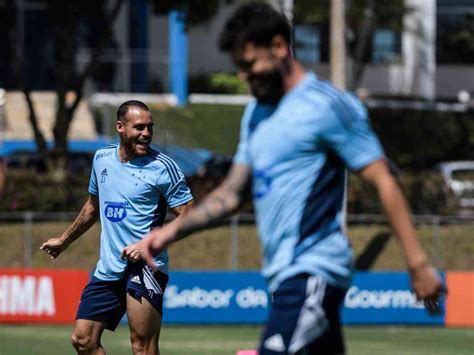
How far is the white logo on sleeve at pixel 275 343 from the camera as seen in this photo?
5543 millimetres

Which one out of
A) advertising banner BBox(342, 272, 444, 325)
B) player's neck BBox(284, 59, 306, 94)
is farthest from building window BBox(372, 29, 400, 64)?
player's neck BBox(284, 59, 306, 94)

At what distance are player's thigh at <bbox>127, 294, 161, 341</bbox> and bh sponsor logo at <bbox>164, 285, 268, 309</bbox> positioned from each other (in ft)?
32.2

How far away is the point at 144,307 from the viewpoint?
27.9 ft

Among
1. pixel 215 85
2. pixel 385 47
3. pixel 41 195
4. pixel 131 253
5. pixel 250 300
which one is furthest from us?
pixel 385 47

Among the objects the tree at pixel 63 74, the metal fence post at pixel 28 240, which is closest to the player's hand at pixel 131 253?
the metal fence post at pixel 28 240

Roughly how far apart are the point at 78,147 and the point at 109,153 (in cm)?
2254

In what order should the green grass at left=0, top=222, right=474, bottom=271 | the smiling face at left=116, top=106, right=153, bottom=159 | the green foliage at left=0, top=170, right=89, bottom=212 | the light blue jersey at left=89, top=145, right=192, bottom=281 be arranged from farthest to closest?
1. the green foliage at left=0, top=170, right=89, bottom=212
2. the green grass at left=0, top=222, right=474, bottom=271
3. the smiling face at left=116, top=106, right=153, bottom=159
4. the light blue jersey at left=89, top=145, right=192, bottom=281

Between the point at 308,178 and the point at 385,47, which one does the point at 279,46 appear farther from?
the point at 385,47

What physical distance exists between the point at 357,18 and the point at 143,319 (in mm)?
29984

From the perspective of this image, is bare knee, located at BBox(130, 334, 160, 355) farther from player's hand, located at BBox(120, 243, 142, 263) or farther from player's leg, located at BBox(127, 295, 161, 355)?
player's hand, located at BBox(120, 243, 142, 263)

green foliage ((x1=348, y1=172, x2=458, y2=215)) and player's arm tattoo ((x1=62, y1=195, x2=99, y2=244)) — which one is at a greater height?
player's arm tattoo ((x1=62, y1=195, x2=99, y2=244))

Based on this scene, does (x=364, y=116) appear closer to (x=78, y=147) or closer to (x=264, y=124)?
(x=264, y=124)

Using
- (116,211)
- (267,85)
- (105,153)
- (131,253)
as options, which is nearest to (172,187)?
(116,211)

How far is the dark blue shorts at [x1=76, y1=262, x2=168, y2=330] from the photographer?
28.0ft
